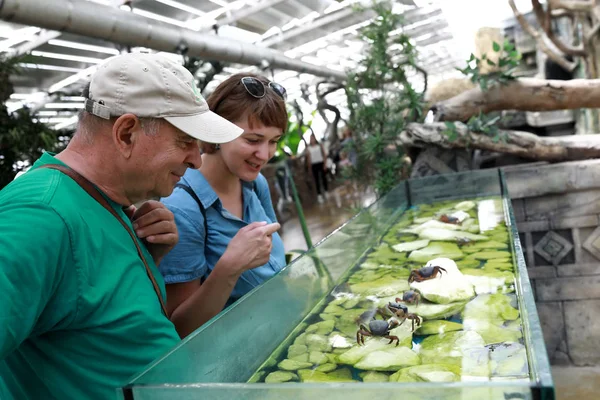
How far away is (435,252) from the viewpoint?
2.16 metres

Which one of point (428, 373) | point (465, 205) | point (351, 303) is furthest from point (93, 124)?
point (465, 205)

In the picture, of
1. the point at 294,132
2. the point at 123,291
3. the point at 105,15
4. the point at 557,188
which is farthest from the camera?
the point at 294,132

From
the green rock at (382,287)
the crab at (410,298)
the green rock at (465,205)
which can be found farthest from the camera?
the green rock at (465,205)

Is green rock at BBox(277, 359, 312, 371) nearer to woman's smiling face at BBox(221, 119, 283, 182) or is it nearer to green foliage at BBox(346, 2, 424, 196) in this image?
woman's smiling face at BBox(221, 119, 283, 182)

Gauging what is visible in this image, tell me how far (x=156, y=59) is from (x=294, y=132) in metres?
11.7

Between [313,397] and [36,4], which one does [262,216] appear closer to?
[313,397]

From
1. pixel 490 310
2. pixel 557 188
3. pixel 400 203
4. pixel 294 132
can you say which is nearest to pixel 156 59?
pixel 490 310

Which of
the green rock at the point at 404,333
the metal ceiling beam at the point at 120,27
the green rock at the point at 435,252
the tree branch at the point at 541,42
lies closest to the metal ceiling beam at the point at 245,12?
the metal ceiling beam at the point at 120,27

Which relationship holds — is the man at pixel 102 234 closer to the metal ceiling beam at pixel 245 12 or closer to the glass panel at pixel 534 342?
the glass panel at pixel 534 342

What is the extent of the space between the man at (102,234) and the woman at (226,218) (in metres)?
0.24

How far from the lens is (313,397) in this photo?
828mm

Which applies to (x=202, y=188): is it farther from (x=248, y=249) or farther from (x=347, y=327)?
(x=347, y=327)

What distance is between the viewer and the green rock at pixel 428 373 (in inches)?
41.7

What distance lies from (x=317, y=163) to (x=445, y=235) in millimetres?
9380
